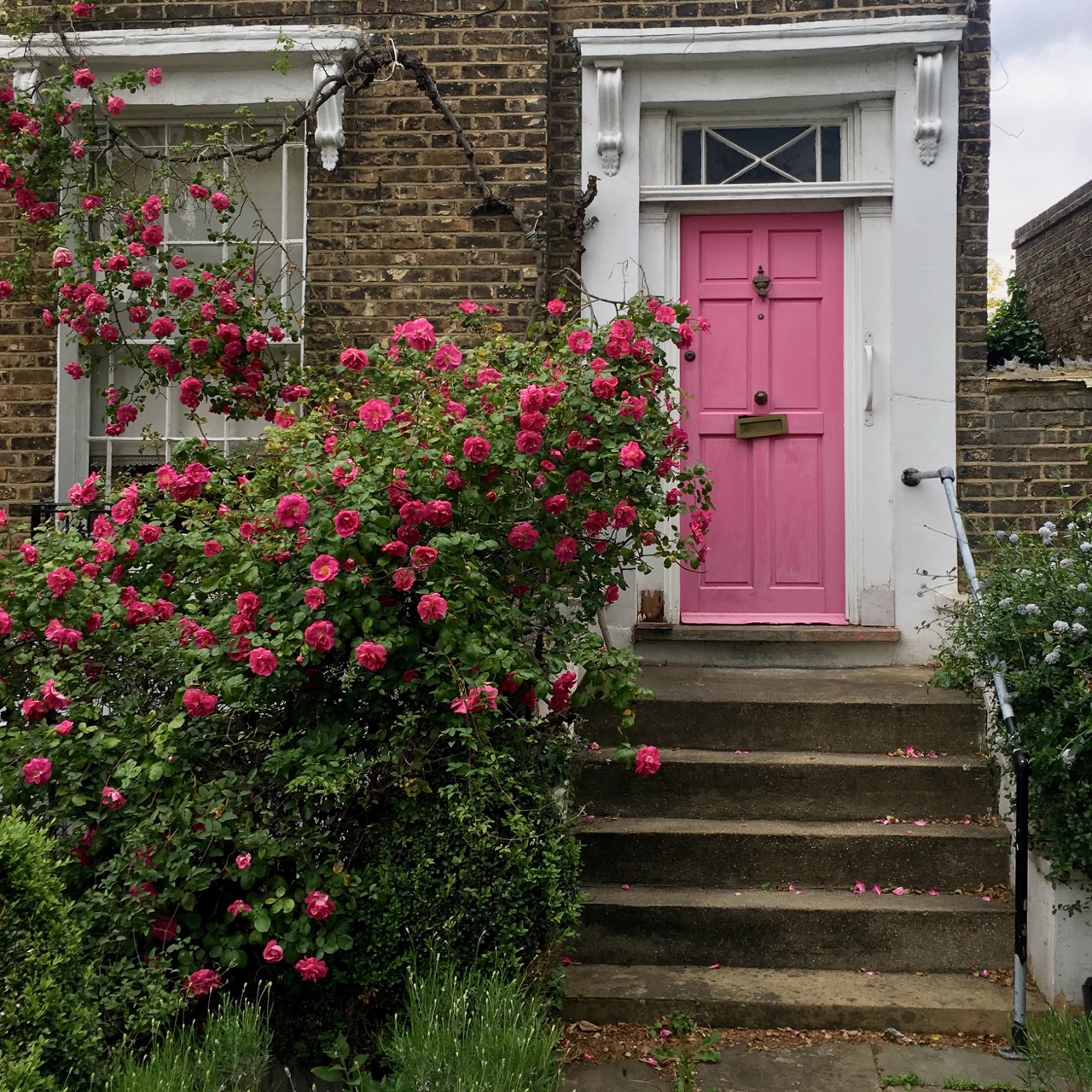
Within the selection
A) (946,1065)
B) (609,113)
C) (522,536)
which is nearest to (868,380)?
(609,113)

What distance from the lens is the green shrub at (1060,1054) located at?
2988mm

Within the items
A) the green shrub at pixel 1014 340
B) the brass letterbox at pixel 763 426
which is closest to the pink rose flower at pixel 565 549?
the brass letterbox at pixel 763 426

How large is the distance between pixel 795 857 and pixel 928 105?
12.4 ft

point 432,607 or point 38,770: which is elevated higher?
point 432,607

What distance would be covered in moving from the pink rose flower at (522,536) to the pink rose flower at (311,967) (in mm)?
1404

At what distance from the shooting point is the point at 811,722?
491 centimetres

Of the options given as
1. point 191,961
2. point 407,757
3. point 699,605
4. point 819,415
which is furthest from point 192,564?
point 819,415

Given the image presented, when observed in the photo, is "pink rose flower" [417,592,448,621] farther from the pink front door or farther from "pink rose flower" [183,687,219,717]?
the pink front door

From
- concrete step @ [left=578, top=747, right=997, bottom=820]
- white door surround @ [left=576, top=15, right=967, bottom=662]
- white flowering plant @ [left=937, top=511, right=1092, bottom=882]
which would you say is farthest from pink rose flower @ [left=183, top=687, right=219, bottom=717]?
white door surround @ [left=576, top=15, right=967, bottom=662]

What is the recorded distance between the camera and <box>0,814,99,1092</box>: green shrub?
251cm

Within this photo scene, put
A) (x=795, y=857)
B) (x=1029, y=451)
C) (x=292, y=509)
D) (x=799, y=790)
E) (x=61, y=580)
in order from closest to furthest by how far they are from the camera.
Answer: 1. (x=292, y=509)
2. (x=61, y=580)
3. (x=795, y=857)
4. (x=799, y=790)
5. (x=1029, y=451)

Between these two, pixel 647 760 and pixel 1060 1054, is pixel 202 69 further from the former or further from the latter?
pixel 1060 1054

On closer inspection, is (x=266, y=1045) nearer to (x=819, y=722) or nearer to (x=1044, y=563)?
(x=819, y=722)

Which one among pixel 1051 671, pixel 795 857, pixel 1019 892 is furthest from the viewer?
pixel 795 857
